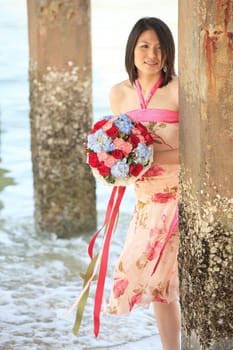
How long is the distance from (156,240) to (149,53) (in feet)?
3.08

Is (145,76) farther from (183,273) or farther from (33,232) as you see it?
(33,232)

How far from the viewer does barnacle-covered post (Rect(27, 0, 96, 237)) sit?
7.19 m

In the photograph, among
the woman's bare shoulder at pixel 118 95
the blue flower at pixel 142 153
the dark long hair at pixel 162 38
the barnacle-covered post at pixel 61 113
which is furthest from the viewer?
the barnacle-covered post at pixel 61 113

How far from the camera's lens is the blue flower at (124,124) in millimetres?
4340

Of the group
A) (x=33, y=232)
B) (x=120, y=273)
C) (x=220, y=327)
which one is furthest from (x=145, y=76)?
(x=33, y=232)

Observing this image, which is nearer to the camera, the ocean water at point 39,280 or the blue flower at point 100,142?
the blue flower at point 100,142

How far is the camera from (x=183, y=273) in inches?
152

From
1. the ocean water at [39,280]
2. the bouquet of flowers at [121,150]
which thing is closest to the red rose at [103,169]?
the bouquet of flowers at [121,150]

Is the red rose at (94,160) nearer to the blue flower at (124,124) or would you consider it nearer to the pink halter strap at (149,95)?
the blue flower at (124,124)

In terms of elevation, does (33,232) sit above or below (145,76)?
below

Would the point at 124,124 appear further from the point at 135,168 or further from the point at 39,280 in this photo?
the point at 39,280

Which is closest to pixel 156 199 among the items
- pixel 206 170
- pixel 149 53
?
pixel 149 53

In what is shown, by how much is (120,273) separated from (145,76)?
39.7 inches

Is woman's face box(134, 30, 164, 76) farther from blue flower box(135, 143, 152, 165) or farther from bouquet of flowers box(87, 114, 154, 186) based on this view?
blue flower box(135, 143, 152, 165)
